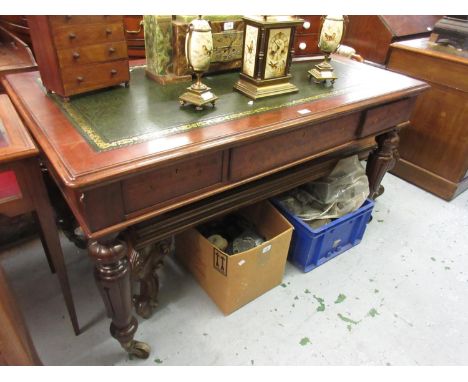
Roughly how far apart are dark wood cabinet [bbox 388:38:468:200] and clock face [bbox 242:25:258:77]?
131 cm

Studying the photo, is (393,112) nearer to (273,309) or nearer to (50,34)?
(273,309)

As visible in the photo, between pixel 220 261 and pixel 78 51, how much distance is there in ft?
2.58

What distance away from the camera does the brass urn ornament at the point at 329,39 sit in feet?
4.25

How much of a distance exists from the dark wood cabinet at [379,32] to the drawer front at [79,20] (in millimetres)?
1801

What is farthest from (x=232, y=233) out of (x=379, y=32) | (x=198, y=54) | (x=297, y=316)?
(x=379, y=32)

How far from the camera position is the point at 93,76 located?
1059 millimetres

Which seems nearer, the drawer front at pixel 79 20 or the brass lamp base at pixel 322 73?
the drawer front at pixel 79 20

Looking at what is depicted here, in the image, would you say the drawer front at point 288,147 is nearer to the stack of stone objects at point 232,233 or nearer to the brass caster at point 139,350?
the stack of stone objects at point 232,233

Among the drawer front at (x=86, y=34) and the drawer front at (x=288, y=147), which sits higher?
the drawer front at (x=86, y=34)

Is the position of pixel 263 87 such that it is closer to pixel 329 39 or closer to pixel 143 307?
pixel 329 39

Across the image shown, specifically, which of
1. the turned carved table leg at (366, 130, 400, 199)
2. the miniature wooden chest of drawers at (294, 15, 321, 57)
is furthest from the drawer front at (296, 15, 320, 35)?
the turned carved table leg at (366, 130, 400, 199)

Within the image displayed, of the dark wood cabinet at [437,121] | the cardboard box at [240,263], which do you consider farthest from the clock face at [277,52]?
the dark wood cabinet at [437,121]

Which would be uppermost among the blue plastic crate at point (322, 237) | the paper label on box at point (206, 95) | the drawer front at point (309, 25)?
the drawer front at point (309, 25)

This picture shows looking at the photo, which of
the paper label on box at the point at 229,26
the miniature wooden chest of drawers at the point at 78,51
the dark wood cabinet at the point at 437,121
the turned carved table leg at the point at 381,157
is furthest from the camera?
the dark wood cabinet at the point at 437,121
